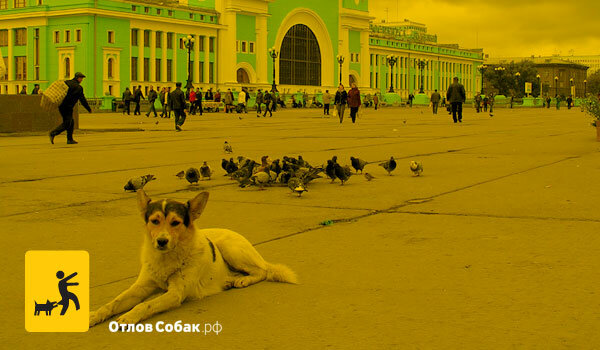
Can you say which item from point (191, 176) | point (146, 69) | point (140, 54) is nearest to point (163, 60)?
point (146, 69)

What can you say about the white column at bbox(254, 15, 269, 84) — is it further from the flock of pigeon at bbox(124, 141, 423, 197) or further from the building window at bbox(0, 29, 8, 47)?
the flock of pigeon at bbox(124, 141, 423, 197)

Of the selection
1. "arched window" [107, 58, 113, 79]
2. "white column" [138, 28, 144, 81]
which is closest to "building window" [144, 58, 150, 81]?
"white column" [138, 28, 144, 81]

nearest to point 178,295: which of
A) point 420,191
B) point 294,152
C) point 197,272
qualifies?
point 197,272

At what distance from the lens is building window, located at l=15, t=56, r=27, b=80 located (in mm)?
78375

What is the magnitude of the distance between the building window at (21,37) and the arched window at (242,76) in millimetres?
21757

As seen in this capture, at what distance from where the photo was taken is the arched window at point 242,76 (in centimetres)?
9156

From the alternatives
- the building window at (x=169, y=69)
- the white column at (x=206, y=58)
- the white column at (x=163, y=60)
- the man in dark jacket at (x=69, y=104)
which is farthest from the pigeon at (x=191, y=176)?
the white column at (x=206, y=58)

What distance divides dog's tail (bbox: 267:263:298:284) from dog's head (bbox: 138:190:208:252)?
90cm

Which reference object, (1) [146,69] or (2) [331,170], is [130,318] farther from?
(1) [146,69]

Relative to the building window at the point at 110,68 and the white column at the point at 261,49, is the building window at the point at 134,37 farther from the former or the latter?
the white column at the point at 261,49

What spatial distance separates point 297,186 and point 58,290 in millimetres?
5524

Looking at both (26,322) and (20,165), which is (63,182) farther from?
(26,322)

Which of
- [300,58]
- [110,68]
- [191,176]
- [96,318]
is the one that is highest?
[300,58]

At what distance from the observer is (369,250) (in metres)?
6.02
